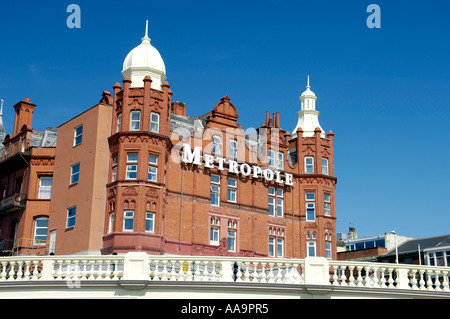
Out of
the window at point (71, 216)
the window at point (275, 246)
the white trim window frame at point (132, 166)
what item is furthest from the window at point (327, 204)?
the window at point (71, 216)

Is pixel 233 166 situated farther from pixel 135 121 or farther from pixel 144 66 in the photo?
pixel 144 66

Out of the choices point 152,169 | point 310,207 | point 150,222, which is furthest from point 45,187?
point 310,207

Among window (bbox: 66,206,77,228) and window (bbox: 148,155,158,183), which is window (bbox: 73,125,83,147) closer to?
window (bbox: 66,206,77,228)

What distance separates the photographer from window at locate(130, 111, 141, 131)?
152 feet

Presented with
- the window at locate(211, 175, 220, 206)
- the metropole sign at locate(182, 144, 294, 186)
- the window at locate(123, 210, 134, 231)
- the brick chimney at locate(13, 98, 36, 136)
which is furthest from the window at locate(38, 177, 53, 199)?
the window at locate(211, 175, 220, 206)

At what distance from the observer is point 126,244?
43469 mm

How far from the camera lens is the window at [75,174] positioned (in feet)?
155

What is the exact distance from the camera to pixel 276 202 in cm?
5488

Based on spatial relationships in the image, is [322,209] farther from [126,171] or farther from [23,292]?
Answer: [23,292]

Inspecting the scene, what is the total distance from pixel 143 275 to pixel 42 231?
28.8m

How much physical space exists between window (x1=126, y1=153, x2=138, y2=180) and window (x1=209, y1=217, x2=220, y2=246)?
314 inches

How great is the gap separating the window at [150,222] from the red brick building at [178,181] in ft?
0.24

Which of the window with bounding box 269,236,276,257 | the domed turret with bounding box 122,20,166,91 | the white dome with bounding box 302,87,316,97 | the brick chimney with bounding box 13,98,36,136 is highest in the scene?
the white dome with bounding box 302,87,316,97

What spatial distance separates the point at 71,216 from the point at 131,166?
5895 millimetres
